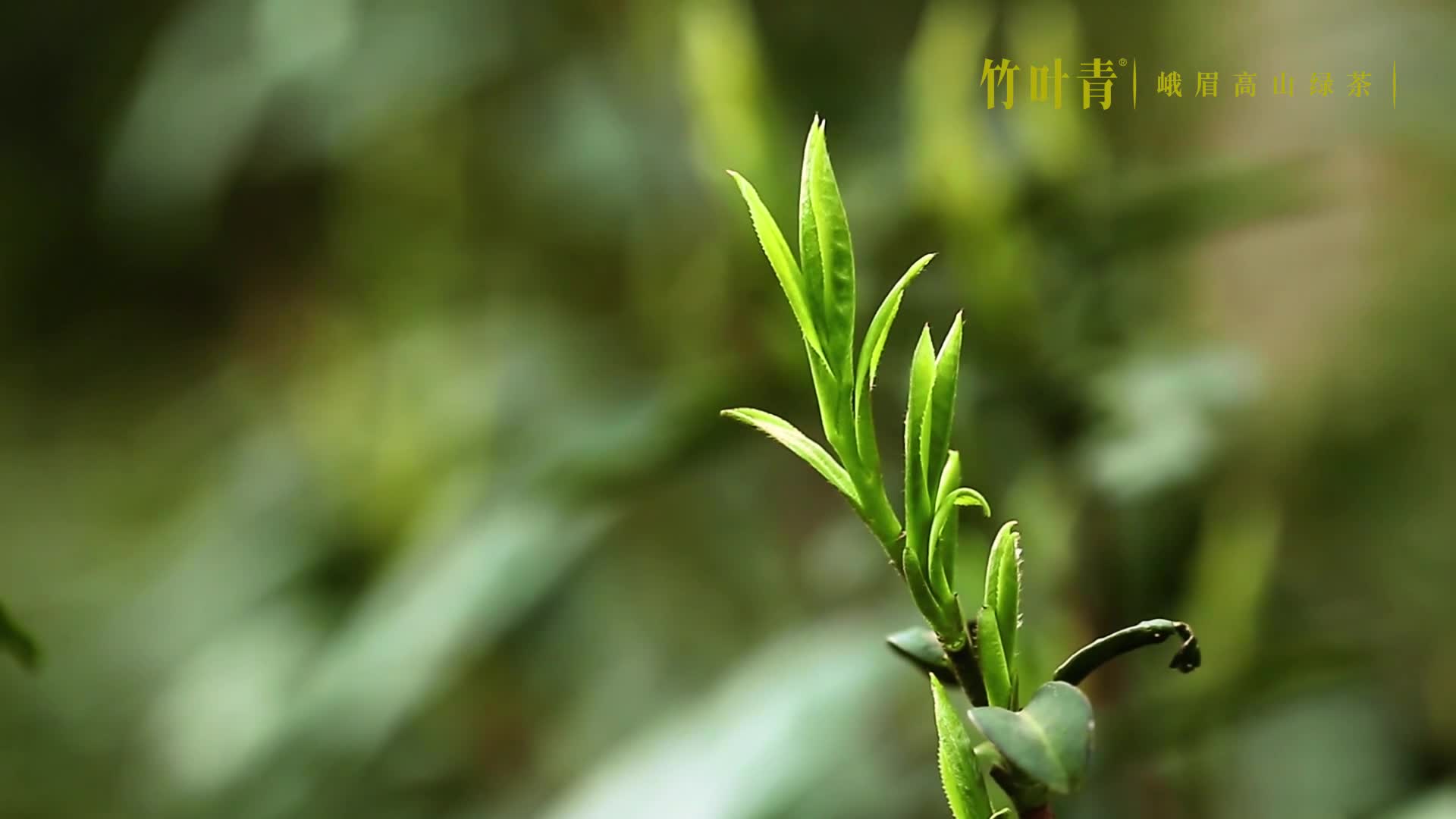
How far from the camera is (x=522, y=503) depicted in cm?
53

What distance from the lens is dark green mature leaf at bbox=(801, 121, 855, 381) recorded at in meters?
0.12

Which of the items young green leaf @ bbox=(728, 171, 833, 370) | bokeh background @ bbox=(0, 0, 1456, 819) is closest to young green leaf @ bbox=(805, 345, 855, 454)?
young green leaf @ bbox=(728, 171, 833, 370)

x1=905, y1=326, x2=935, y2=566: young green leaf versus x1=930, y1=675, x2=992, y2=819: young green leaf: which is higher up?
x1=905, y1=326, x2=935, y2=566: young green leaf

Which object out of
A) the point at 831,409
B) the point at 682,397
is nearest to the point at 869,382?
the point at 831,409

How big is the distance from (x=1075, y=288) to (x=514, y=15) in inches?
20.3

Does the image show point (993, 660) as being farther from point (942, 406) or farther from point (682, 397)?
point (682, 397)

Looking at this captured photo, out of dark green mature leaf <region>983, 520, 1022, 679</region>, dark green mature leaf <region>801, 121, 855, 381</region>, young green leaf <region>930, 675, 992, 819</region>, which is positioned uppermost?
dark green mature leaf <region>801, 121, 855, 381</region>

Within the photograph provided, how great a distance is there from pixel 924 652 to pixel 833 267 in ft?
0.13

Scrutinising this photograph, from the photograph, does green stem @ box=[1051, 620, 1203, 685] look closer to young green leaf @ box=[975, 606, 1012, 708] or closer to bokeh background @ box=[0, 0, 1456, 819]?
young green leaf @ box=[975, 606, 1012, 708]

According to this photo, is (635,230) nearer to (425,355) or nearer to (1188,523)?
(425,355)

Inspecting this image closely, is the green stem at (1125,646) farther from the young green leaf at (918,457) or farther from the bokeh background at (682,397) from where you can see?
the bokeh background at (682,397)

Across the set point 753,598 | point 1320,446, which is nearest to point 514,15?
point 753,598

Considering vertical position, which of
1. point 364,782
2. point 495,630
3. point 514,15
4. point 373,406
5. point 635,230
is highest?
point 514,15

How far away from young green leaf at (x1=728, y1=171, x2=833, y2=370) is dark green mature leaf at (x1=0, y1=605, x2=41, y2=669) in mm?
91
